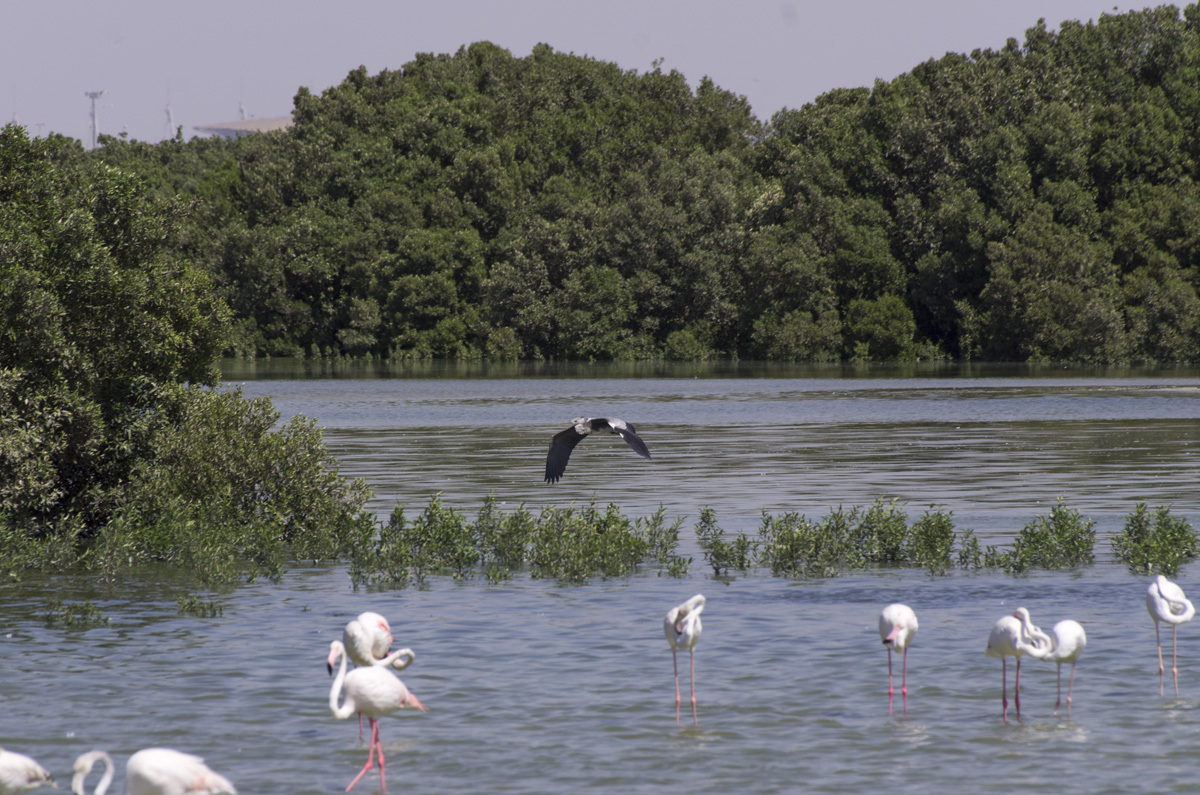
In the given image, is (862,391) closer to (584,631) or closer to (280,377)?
(280,377)

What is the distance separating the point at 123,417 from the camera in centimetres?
2278

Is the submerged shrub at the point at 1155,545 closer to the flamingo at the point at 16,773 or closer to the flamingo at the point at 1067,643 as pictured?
the flamingo at the point at 1067,643

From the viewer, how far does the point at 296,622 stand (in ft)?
56.7

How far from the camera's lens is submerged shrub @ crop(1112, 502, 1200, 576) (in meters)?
19.4

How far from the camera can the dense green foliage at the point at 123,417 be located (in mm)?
20344

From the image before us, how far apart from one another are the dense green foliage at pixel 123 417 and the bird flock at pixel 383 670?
24.6 feet

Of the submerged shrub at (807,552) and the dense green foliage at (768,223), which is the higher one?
the dense green foliage at (768,223)

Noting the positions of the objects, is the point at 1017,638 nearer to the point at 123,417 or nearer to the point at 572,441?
the point at 572,441

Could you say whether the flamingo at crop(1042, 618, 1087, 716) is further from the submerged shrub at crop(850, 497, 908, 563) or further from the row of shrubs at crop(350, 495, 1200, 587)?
the submerged shrub at crop(850, 497, 908, 563)

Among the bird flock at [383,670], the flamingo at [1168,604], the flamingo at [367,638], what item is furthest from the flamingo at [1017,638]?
the flamingo at [367,638]

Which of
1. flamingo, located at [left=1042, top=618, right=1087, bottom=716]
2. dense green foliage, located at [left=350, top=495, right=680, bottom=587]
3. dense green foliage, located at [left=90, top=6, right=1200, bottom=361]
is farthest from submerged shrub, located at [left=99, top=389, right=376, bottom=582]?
dense green foliage, located at [left=90, top=6, right=1200, bottom=361]

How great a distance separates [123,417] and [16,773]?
14.2 metres

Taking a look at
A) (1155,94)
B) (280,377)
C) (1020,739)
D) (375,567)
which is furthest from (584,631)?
(1155,94)

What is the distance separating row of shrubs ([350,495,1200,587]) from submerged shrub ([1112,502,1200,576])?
2 cm
